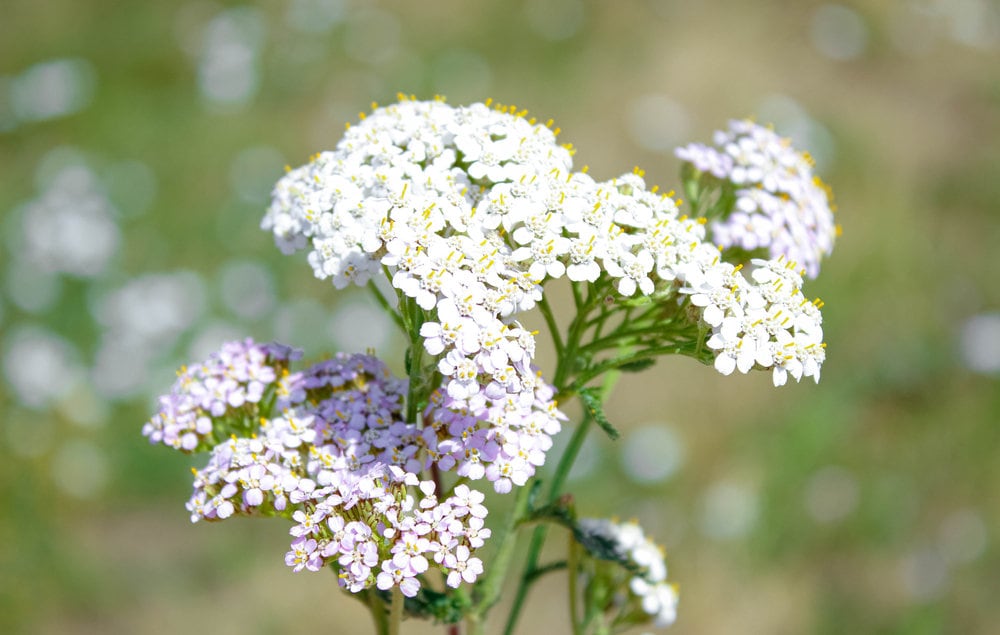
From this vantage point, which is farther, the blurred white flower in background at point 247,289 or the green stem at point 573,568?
the blurred white flower in background at point 247,289

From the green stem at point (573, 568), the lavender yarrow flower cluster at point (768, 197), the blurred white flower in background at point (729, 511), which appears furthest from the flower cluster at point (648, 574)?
the blurred white flower in background at point (729, 511)

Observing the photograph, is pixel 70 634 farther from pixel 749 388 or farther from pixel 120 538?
pixel 749 388

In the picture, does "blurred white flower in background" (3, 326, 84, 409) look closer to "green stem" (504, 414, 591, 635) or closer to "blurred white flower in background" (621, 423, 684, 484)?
"blurred white flower in background" (621, 423, 684, 484)

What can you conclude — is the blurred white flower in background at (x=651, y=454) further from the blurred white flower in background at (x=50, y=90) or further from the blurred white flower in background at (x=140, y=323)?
the blurred white flower in background at (x=50, y=90)

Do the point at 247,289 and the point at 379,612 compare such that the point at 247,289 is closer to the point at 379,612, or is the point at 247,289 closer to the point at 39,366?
the point at 39,366

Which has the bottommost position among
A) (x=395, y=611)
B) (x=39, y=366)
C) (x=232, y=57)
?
(x=395, y=611)

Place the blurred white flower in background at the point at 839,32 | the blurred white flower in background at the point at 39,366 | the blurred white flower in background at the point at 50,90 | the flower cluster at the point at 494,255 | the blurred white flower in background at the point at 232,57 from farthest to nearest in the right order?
the blurred white flower in background at the point at 839,32 → the blurred white flower in background at the point at 232,57 → the blurred white flower in background at the point at 50,90 → the blurred white flower in background at the point at 39,366 → the flower cluster at the point at 494,255

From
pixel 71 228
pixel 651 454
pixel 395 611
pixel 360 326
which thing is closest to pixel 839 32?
pixel 651 454
